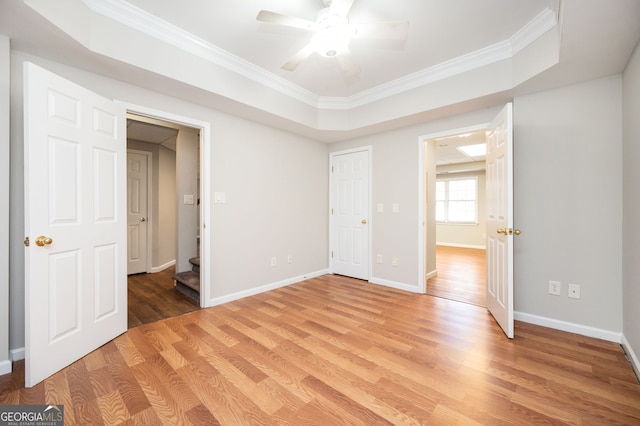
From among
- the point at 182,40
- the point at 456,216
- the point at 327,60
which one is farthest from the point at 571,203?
the point at 456,216

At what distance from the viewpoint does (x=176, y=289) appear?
3801mm

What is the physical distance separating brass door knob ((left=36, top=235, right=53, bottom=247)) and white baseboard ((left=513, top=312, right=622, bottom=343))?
4105 millimetres

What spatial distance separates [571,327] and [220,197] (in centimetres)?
384

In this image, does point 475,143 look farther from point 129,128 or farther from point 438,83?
point 129,128

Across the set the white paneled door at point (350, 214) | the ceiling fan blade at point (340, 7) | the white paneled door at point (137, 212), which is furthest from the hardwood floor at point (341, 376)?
the white paneled door at point (137, 212)

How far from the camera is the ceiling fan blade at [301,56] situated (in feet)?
6.79

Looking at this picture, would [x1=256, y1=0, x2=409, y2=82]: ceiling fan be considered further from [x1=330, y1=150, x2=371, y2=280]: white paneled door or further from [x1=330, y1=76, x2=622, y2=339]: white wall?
[x1=330, y1=150, x2=371, y2=280]: white paneled door

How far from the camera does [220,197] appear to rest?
3.19m

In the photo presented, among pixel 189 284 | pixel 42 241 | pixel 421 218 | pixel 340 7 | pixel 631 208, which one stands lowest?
pixel 189 284

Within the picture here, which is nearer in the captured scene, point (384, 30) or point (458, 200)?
point (384, 30)

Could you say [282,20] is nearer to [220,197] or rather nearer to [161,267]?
[220,197]

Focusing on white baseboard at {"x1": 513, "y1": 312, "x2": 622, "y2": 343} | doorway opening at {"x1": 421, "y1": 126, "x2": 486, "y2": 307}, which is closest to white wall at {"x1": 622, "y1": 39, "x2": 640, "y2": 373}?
white baseboard at {"x1": 513, "y1": 312, "x2": 622, "y2": 343}

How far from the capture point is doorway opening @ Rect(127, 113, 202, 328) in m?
3.72

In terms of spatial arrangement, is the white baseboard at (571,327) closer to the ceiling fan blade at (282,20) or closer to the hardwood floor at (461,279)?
the hardwood floor at (461,279)
